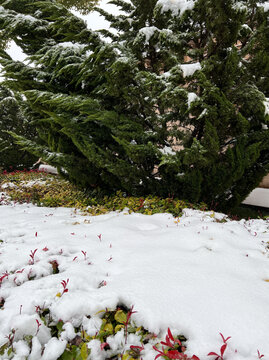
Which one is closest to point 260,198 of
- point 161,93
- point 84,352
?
point 161,93

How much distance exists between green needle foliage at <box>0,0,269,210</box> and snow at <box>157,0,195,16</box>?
2 cm

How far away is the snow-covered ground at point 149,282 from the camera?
1249mm

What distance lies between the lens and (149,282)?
1.63 m

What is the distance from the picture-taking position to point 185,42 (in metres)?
4.02

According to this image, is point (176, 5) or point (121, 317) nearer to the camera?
point (121, 317)

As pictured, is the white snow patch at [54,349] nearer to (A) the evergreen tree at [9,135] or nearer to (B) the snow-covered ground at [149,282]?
(B) the snow-covered ground at [149,282]

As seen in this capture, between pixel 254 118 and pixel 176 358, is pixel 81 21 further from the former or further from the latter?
pixel 176 358

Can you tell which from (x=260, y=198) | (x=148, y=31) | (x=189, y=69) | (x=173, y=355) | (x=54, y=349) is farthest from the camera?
(x=260, y=198)

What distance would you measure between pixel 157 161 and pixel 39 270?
301cm

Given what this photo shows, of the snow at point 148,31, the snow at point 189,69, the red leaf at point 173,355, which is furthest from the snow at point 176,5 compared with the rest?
the red leaf at point 173,355

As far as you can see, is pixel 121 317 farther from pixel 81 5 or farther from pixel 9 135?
pixel 81 5

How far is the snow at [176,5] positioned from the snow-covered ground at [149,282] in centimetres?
329

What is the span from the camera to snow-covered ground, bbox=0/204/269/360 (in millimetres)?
1249

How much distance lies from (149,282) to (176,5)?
395cm
